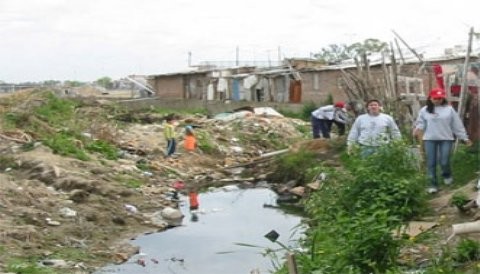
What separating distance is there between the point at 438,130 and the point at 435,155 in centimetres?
34

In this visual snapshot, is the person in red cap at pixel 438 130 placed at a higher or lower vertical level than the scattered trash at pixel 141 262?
higher

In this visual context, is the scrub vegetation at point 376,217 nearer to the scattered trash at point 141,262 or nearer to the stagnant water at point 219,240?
the stagnant water at point 219,240

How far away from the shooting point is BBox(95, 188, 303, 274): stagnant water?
8.73 metres

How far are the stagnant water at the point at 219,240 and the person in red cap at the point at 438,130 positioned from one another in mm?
1772

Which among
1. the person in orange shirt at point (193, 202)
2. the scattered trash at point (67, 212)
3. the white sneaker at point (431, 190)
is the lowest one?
the person in orange shirt at point (193, 202)

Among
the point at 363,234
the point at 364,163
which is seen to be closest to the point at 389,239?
the point at 363,234

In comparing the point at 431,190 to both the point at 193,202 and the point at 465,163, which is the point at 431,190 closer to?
the point at 465,163

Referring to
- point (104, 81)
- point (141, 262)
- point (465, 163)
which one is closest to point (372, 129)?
point (465, 163)

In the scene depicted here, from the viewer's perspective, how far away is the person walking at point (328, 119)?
50.8ft

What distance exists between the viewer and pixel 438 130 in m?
8.86

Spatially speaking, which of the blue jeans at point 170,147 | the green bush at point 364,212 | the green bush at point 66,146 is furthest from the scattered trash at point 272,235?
the blue jeans at point 170,147

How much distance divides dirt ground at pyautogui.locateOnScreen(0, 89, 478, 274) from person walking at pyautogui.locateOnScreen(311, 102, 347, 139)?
3.59 ft

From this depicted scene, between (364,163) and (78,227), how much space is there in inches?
169

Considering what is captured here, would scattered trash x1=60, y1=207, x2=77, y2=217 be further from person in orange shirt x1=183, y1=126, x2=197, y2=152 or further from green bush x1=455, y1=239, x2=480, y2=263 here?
person in orange shirt x1=183, y1=126, x2=197, y2=152
